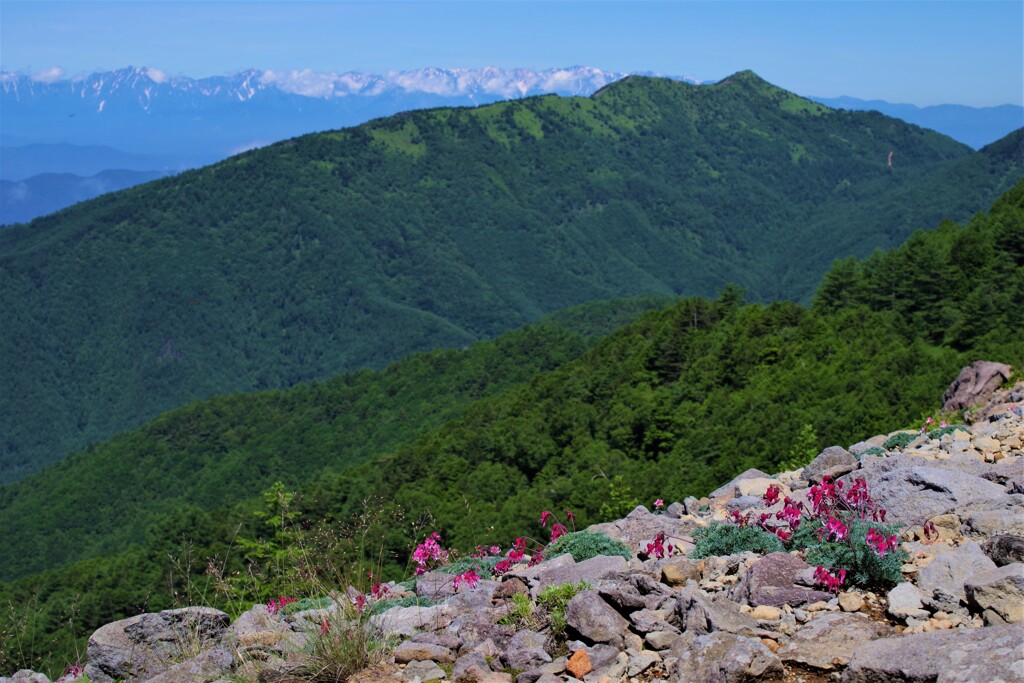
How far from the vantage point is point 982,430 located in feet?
39.8

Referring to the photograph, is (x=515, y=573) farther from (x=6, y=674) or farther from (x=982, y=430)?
(x=6, y=674)

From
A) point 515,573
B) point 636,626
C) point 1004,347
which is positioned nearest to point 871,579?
point 636,626

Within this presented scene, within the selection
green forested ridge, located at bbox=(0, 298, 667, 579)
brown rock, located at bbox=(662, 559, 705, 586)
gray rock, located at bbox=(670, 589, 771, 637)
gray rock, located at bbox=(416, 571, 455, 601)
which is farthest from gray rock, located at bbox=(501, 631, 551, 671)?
green forested ridge, located at bbox=(0, 298, 667, 579)

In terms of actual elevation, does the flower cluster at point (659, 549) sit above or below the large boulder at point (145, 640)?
above

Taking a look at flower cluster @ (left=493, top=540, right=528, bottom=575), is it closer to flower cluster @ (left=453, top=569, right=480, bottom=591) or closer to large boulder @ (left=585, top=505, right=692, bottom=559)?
flower cluster @ (left=453, top=569, right=480, bottom=591)

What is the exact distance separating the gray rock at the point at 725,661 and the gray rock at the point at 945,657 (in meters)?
0.56

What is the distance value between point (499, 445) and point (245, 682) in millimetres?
43649

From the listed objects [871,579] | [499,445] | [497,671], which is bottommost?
[499,445]

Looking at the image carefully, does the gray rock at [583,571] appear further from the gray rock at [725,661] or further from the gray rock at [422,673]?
the gray rock at [725,661]

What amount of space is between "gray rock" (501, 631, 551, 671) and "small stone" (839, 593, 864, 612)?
246cm

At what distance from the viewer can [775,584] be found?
26.2 ft

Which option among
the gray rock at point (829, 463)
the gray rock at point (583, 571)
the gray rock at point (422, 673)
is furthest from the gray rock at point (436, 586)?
the gray rock at point (829, 463)

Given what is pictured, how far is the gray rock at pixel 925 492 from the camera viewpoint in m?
8.95

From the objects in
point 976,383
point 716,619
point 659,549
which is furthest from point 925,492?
point 976,383
